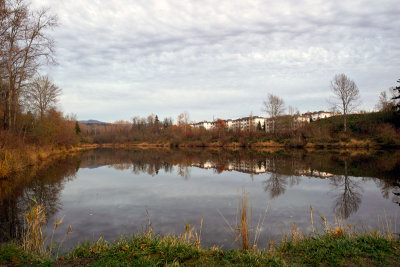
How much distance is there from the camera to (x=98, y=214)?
7414mm

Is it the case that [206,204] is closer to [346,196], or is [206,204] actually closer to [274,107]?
[346,196]

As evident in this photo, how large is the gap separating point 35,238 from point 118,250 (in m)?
1.87

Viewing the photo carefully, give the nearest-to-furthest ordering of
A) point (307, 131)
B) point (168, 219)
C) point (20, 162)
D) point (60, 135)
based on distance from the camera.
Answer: point (168, 219), point (20, 162), point (60, 135), point (307, 131)

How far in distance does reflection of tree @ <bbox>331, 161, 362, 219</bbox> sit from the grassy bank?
7.81ft

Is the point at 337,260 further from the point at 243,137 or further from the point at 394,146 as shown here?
the point at 243,137

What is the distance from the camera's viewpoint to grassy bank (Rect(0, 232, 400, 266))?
3598 millimetres

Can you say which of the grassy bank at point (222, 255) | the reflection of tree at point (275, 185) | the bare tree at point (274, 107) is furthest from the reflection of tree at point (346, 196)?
the bare tree at point (274, 107)

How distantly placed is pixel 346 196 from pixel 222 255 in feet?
22.6

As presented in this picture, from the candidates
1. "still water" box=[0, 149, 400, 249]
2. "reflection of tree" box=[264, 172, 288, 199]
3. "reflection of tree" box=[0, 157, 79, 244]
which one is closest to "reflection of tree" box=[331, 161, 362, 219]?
"still water" box=[0, 149, 400, 249]

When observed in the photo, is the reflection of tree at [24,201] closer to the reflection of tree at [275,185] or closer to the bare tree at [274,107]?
the reflection of tree at [275,185]

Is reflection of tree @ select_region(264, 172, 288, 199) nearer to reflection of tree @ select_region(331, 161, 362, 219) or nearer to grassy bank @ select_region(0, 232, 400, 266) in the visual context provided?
reflection of tree @ select_region(331, 161, 362, 219)

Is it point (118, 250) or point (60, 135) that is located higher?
point (60, 135)

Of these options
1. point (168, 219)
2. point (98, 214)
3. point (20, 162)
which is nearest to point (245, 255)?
point (168, 219)

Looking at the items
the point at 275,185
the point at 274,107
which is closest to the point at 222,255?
the point at 275,185
